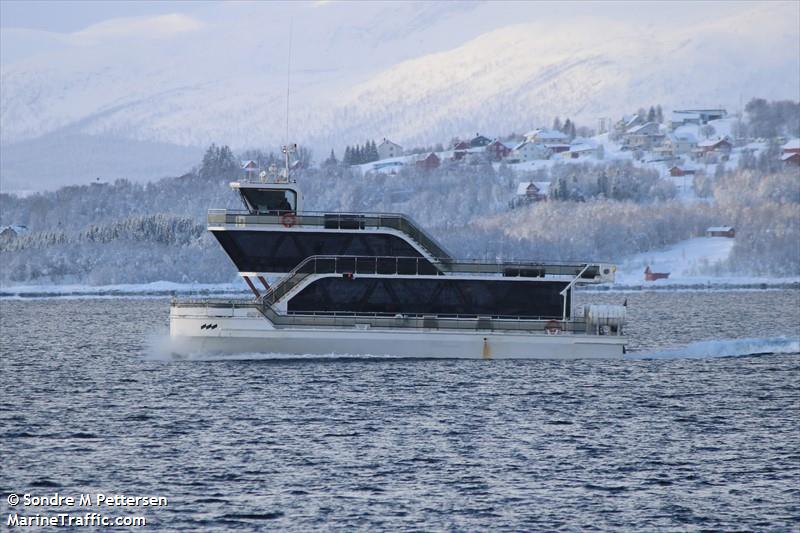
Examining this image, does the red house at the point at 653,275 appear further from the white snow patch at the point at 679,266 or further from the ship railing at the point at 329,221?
the ship railing at the point at 329,221

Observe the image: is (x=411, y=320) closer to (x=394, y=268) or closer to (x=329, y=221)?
(x=394, y=268)

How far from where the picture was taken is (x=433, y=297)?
204ft

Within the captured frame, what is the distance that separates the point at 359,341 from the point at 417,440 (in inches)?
634

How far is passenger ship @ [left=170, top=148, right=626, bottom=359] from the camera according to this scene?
61125 millimetres

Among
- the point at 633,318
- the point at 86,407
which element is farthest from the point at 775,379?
the point at 633,318

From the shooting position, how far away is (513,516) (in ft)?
120

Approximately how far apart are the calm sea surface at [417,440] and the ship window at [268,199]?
6.15 metres

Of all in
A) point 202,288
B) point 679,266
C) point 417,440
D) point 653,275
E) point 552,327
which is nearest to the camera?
point 417,440

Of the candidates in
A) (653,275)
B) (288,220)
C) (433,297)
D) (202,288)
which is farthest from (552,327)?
(653,275)

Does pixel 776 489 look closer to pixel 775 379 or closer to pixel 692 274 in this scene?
pixel 775 379

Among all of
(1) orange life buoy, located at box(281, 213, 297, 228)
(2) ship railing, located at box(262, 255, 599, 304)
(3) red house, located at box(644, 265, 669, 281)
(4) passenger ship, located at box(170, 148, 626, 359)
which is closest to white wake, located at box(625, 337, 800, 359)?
(4) passenger ship, located at box(170, 148, 626, 359)

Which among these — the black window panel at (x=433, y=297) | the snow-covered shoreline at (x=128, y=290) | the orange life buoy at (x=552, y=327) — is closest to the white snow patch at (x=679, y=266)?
the snow-covered shoreline at (x=128, y=290)

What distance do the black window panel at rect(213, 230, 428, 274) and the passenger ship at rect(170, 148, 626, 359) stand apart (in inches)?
1.5

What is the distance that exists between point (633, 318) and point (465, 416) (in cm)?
5583
